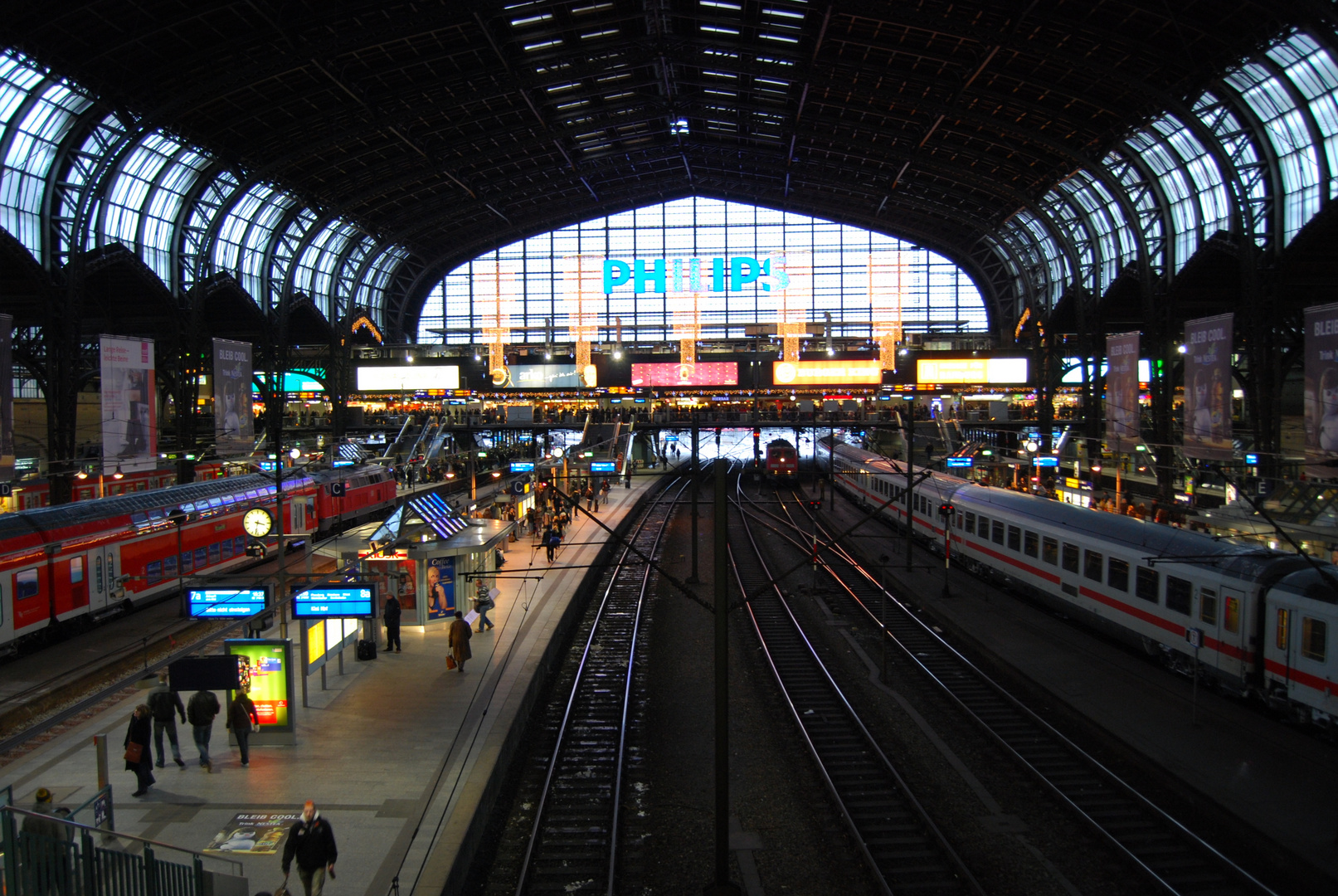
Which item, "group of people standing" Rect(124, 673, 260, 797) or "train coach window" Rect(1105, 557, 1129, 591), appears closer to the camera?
"group of people standing" Rect(124, 673, 260, 797)

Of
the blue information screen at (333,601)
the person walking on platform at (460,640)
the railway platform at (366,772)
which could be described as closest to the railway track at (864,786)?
the railway platform at (366,772)

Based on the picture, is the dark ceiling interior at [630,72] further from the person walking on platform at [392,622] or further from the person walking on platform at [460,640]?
the person walking on platform at [460,640]

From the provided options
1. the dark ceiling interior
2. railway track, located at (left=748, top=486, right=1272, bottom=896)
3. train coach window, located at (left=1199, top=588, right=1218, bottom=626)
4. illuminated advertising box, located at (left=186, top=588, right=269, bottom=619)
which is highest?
the dark ceiling interior

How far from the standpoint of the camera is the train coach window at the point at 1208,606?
14.1m

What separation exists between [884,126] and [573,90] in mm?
16859

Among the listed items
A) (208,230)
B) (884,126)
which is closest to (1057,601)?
(884,126)

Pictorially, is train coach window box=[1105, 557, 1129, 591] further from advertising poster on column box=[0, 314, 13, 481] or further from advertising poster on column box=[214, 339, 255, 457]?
advertising poster on column box=[214, 339, 255, 457]

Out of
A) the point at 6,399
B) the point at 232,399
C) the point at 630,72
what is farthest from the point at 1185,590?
the point at 630,72

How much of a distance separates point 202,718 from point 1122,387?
103 feet

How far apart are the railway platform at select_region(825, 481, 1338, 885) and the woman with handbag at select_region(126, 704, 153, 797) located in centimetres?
1324

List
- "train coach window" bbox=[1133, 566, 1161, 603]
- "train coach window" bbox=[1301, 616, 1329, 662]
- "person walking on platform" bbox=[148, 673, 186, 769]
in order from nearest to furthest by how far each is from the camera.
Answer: "person walking on platform" bbox=[148, 673, 186, 769] < "train coach window" bbox=[1301, 616, 1329, 662] < "train coach window" bbox=[1133, 566, 1161, 603]

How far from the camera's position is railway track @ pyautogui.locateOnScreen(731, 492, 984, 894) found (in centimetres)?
945

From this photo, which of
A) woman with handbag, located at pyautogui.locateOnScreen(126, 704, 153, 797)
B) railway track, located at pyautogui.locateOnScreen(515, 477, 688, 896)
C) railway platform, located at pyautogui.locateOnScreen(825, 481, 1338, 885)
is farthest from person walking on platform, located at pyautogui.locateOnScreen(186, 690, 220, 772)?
railway platform, located at pyautogui.locateOnScreen(825, 481, 1338, 885)

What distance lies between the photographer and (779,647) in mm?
19203
